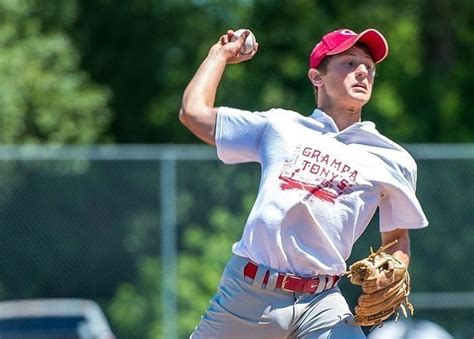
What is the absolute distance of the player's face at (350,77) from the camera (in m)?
5.23

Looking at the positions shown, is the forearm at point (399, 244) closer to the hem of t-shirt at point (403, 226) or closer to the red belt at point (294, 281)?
the hem of t-shirt at point (403, 226)

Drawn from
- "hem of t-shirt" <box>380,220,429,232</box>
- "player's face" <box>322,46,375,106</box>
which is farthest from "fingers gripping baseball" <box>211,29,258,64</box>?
"hem of t-shirt" <box>380,220,429,232</box>

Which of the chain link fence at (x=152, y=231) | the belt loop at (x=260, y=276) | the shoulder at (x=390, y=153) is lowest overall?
the chain link fence at (x=152, y=231)

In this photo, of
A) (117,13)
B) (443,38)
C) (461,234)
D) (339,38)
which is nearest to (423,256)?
(461,234)

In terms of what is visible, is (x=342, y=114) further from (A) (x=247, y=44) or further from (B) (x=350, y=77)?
(A) (x=247, y=44)

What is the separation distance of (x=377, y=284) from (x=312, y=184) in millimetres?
478

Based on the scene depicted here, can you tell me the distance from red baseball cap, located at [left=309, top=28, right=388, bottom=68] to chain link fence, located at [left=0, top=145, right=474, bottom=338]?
7727mm

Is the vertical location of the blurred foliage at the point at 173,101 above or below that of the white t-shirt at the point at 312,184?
below

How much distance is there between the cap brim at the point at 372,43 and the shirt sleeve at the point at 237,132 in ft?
1.48

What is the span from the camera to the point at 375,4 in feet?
56.0

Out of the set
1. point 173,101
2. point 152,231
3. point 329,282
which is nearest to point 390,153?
point 329,282

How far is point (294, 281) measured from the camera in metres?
5.02

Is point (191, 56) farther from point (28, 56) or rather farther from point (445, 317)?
point (445, 317)

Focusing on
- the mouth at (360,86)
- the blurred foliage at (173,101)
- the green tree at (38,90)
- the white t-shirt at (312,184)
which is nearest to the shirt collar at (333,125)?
the white t-shirt at (312,184)
